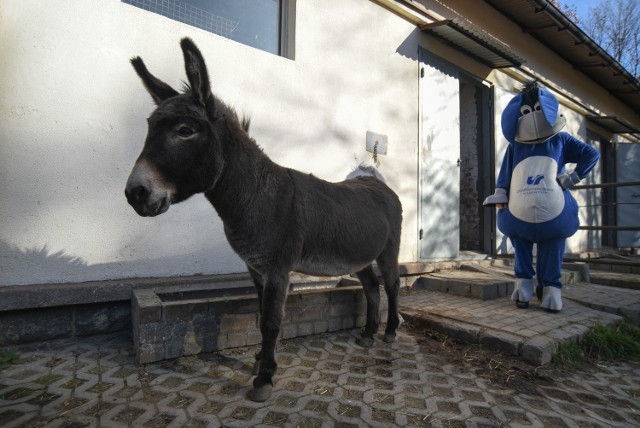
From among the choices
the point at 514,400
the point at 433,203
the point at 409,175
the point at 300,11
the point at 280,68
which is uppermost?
the point at 300,11

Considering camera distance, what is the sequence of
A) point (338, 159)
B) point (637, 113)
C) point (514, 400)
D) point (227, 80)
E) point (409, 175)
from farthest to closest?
point (637, 113) → point (409, 175) → point (338, 159) → point (227, 80) → point (514, 400)

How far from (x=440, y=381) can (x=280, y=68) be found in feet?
12.7

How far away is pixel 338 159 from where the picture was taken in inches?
195

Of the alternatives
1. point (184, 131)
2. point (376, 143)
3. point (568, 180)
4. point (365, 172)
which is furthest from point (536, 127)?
point (184, 131)

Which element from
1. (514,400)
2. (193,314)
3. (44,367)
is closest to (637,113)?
(514,400)

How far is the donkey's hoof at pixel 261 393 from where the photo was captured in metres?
2.05

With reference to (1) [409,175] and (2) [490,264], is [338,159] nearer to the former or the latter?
(1) [409,175]

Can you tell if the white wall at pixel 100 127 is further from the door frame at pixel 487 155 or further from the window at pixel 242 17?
the door frame at pixel 487 155

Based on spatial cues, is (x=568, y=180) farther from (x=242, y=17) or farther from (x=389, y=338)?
(x=242, y=17)

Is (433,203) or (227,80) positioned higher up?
(227,80)

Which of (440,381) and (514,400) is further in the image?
(440,381)

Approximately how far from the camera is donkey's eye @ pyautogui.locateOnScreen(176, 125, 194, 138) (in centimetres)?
190

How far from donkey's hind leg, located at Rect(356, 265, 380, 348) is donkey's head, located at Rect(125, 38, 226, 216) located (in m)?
1.77

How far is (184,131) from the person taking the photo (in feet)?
6.31
